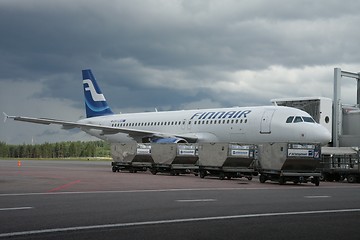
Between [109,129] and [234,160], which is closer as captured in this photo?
[234,160]

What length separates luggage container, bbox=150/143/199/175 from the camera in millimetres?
31188

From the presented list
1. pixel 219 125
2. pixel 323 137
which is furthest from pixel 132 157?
pixel 323 137

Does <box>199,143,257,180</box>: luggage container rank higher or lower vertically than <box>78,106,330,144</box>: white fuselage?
lower

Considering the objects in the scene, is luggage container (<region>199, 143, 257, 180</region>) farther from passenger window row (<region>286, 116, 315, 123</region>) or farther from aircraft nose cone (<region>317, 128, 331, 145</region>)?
aircraft nose cone (<region>317, 128, 331, 145</region>)

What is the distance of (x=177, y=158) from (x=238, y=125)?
6318 millimetres

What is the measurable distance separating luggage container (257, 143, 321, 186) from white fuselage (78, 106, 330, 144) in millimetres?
8373

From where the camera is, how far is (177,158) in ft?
104

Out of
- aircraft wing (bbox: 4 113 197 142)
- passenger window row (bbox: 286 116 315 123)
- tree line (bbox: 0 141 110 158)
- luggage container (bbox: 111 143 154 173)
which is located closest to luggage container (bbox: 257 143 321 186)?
passenger window row (bbox: 286 116 315 123)

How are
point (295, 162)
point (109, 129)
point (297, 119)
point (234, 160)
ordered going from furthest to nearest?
1. point (109, 129)
2. point (297, 119)
3. point (234, 160)
4. point (295, 162)

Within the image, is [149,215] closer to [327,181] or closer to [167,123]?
[327,181]

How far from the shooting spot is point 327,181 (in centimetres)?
2842

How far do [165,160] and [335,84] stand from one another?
633 inches

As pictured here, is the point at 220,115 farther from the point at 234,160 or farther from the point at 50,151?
the point at 50,151

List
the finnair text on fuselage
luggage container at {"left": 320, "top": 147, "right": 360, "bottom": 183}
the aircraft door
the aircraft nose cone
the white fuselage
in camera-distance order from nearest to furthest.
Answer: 1. luggage container at {"left": 320, "top": 147, "right": 360, "bottom": 183}
2. the aircraft nose cone
3. the white fuselage
4. the aircraft door
5. the finnair text on fuselage
